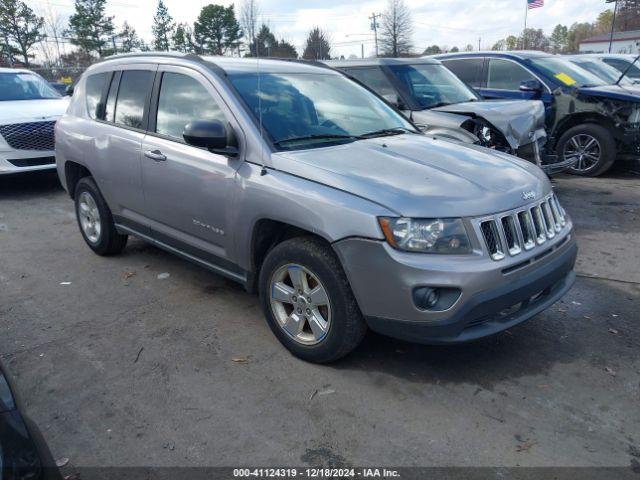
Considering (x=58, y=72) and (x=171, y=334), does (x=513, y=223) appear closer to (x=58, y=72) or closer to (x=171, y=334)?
(x=171, y=334)

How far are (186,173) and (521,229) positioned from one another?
7.58 ft

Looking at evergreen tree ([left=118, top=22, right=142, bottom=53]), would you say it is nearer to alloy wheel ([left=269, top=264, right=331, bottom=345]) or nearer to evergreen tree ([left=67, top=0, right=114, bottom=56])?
evergreen tree ([left=67, top=0, right=114, bottom=56])

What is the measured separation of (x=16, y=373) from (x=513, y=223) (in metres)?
3.16

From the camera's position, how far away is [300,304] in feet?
10.8

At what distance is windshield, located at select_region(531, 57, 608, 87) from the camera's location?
8680 millimetres

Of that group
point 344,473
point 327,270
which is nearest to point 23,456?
point 344,473

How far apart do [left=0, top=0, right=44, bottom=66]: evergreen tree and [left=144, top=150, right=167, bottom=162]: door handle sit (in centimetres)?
4261

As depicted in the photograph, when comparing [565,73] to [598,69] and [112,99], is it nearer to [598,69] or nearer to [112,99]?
[598,69]

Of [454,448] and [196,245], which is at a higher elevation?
[196,245]

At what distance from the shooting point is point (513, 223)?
3012 mm

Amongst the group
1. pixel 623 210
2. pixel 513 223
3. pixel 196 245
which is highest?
pixel 513 223

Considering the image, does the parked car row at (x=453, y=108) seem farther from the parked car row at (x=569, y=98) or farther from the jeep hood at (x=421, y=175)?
the jeep hood at (x=421, y=175)

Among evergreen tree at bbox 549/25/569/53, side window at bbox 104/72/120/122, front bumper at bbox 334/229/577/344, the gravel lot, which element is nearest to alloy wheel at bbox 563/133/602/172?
the gravel lot

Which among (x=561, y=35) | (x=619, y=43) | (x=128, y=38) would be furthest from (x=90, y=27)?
(x=561, y=35)
